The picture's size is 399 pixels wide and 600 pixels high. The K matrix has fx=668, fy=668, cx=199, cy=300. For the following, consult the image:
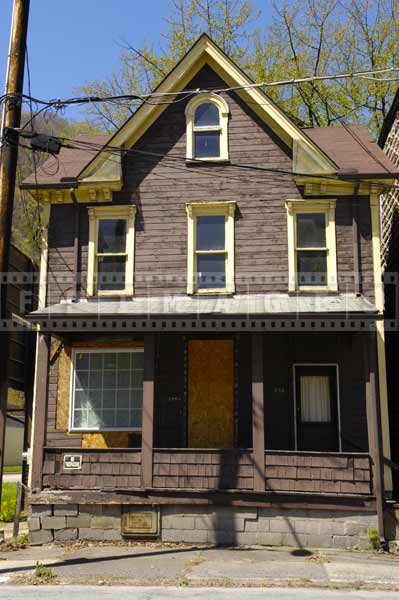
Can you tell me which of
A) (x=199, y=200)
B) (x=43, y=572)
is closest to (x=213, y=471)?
(x=43, y=572)

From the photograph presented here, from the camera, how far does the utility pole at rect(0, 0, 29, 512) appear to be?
419 inches

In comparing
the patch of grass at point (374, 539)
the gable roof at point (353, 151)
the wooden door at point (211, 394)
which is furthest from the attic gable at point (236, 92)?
the patch of grass at point (374, 539)

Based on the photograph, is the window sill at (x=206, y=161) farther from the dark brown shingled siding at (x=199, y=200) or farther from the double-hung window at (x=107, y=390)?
the double-hung window at (x=107, y=390)

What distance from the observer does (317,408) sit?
46.4 feet

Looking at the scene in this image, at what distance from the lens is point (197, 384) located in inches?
565

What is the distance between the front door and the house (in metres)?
0.03

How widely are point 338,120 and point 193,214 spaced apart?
12529mm

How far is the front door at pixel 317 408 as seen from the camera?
13.9 metres

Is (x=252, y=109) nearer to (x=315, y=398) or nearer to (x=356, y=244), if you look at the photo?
(x=356, y=244)

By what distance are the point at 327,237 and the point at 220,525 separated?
637 cm

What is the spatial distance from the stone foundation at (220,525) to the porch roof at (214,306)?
353cm

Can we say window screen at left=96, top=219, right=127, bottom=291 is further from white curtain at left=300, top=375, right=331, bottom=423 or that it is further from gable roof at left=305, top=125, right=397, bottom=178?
gable roof at left=305, top=125, right=397, bottom=178

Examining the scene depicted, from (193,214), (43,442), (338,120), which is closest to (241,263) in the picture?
(193,214)

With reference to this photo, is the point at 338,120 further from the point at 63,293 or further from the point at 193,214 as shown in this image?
the point at 63,293
